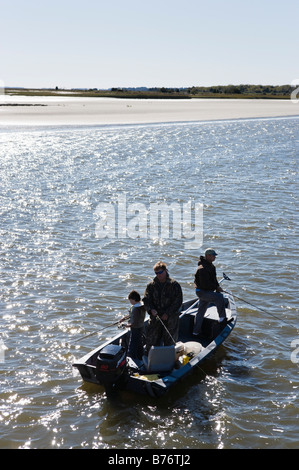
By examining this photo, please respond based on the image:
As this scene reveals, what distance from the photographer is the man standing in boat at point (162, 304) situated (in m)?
8.33

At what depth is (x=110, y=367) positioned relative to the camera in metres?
7.62

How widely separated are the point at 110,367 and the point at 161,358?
1031 mm

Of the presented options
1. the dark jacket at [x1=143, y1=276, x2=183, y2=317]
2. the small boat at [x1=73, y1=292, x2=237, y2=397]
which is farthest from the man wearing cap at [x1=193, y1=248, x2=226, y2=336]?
the dark jacket at [x1=143, y1=276, x2=183, y2=317]

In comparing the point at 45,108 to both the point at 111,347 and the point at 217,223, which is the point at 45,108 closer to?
the point at 217,223

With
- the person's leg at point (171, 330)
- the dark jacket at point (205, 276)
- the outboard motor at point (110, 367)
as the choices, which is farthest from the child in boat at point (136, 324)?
the dark jacket at point (205, 276)

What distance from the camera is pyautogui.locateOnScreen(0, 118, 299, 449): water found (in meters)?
7.58

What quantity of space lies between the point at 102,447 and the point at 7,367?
266 cm

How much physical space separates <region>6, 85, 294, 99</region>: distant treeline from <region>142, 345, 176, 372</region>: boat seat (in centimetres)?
7133

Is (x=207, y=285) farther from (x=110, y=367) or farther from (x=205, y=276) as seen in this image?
(x=110, y=367)

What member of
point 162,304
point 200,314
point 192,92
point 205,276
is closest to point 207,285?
point 205,276

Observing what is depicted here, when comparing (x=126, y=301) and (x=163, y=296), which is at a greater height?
(x=163, y=296)

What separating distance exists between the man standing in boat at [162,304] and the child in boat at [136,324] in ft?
0.51

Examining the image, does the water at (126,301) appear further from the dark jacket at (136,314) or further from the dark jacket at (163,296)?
the dark jacket at (163,296)

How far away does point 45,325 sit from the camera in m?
10.5
